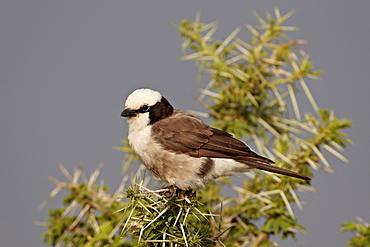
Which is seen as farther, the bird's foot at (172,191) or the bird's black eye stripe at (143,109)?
the bird's black eye stripe at (143,109)

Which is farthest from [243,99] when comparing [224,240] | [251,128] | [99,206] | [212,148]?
[99,206]

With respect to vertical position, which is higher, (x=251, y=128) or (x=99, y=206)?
(x=251, y=128)

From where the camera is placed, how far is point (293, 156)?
3.18 metres

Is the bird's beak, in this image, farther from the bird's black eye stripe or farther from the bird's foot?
the bird's foot

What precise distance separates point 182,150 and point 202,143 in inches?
4.5

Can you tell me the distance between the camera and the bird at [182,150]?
8.77 ft

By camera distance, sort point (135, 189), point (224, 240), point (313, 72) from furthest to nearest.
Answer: point (313, 72)
point (224, 240)
point (135, 189)

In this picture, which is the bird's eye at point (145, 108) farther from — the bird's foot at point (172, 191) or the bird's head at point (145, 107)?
the bird's foot at point (172, 191)

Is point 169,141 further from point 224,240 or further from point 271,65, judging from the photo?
point 271,65

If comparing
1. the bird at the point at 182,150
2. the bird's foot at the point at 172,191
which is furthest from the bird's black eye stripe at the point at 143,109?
the bird's foot at the point at 172,191

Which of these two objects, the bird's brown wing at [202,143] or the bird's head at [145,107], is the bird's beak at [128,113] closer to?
the bird's head at [145,107]

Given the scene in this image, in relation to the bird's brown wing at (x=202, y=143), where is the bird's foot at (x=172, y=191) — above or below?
below

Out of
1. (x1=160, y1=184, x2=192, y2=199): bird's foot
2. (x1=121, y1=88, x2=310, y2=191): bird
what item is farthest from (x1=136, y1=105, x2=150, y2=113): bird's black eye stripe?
(x1=160, y1=184, x2=192, y2=199): bird's foot

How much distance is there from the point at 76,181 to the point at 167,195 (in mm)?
734
